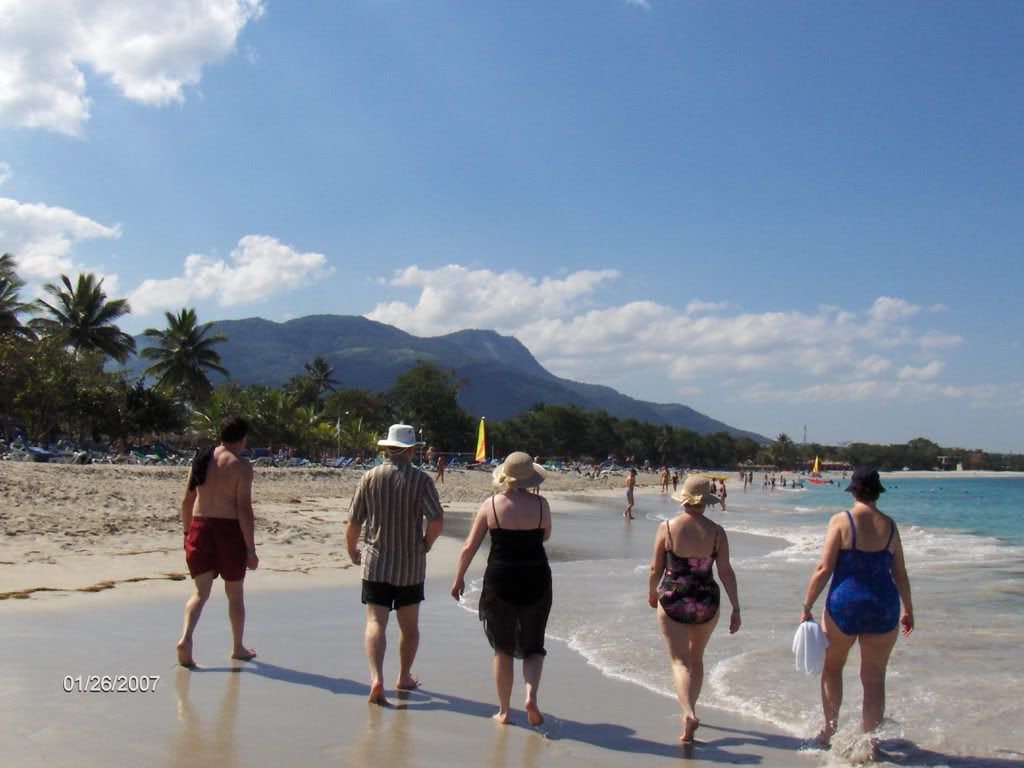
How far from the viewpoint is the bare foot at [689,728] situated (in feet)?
14.7

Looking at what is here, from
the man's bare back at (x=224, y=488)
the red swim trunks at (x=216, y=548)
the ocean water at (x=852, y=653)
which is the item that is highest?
the man's bare back at (x=224, y=488)

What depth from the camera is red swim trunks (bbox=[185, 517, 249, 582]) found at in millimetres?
5379

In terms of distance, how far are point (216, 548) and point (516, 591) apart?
6.59ft

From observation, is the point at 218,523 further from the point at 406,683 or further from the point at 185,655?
the point at 406,683

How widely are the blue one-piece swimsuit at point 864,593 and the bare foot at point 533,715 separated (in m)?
1.62

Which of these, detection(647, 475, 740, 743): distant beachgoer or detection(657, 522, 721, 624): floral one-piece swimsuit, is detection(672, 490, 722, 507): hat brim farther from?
detection(657, 522, 721, 624): floral one-piece swimsuit

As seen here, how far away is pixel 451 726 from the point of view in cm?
459

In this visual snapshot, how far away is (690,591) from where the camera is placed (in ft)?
15.1

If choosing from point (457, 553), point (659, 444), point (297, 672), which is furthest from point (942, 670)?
point (659, 444)

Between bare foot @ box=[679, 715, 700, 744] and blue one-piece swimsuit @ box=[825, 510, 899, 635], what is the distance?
887 millimetres

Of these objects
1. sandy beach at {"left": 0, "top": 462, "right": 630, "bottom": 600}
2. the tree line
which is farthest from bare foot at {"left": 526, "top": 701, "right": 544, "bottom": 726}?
the tree line

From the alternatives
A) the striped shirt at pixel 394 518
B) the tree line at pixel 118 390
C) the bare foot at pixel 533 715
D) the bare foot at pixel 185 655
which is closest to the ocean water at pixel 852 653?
the bare foot at pixel 533 715

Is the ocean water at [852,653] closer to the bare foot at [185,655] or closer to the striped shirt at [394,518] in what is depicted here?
the striped shirt at [394,518]

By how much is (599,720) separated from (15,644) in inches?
148
